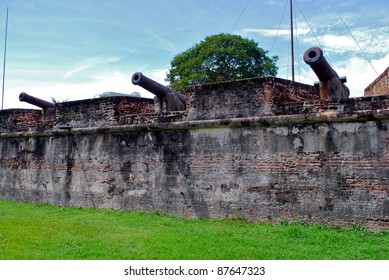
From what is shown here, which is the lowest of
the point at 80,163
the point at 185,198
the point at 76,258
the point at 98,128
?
the point at 76,258

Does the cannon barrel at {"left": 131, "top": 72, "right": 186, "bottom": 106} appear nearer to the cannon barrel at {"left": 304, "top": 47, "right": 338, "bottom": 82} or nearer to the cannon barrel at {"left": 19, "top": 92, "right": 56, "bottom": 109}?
the cannon barrel at {"left": 304, "top": 47, "right": 338, "bottom": 82}

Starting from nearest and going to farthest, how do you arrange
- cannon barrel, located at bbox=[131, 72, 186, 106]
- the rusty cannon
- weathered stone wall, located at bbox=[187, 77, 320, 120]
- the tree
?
weathered stone wall, located at bbox=[187, 77, 320, 120] < cannon barrel, located at bbox=[131, 72, 186, 106] < the rusty cannon < the tree

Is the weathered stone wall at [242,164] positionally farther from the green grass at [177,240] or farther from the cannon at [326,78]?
the cannon at [326,78]

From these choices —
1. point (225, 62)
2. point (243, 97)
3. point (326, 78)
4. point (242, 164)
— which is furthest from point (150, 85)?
point (225, 62)

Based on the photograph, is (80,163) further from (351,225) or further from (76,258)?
(351,225)

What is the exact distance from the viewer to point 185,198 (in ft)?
25.7

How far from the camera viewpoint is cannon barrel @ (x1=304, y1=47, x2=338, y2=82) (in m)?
6.44

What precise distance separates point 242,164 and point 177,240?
6.63 feet

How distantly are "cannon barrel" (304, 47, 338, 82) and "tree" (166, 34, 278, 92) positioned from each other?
14.8 m

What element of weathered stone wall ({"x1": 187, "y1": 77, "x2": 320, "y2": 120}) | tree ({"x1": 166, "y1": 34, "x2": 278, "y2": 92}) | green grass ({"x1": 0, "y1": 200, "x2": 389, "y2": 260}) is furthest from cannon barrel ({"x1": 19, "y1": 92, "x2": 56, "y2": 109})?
tree ({"x1": 166, "y1": 34, "x2": 278, "y2": 92})

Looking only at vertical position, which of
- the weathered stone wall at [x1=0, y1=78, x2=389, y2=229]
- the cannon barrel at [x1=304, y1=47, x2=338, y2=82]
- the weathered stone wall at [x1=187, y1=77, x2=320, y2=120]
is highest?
the cannon barrel at [x1=304, y1=47, x2=338, y2=82]

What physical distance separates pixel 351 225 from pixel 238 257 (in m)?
2.26
